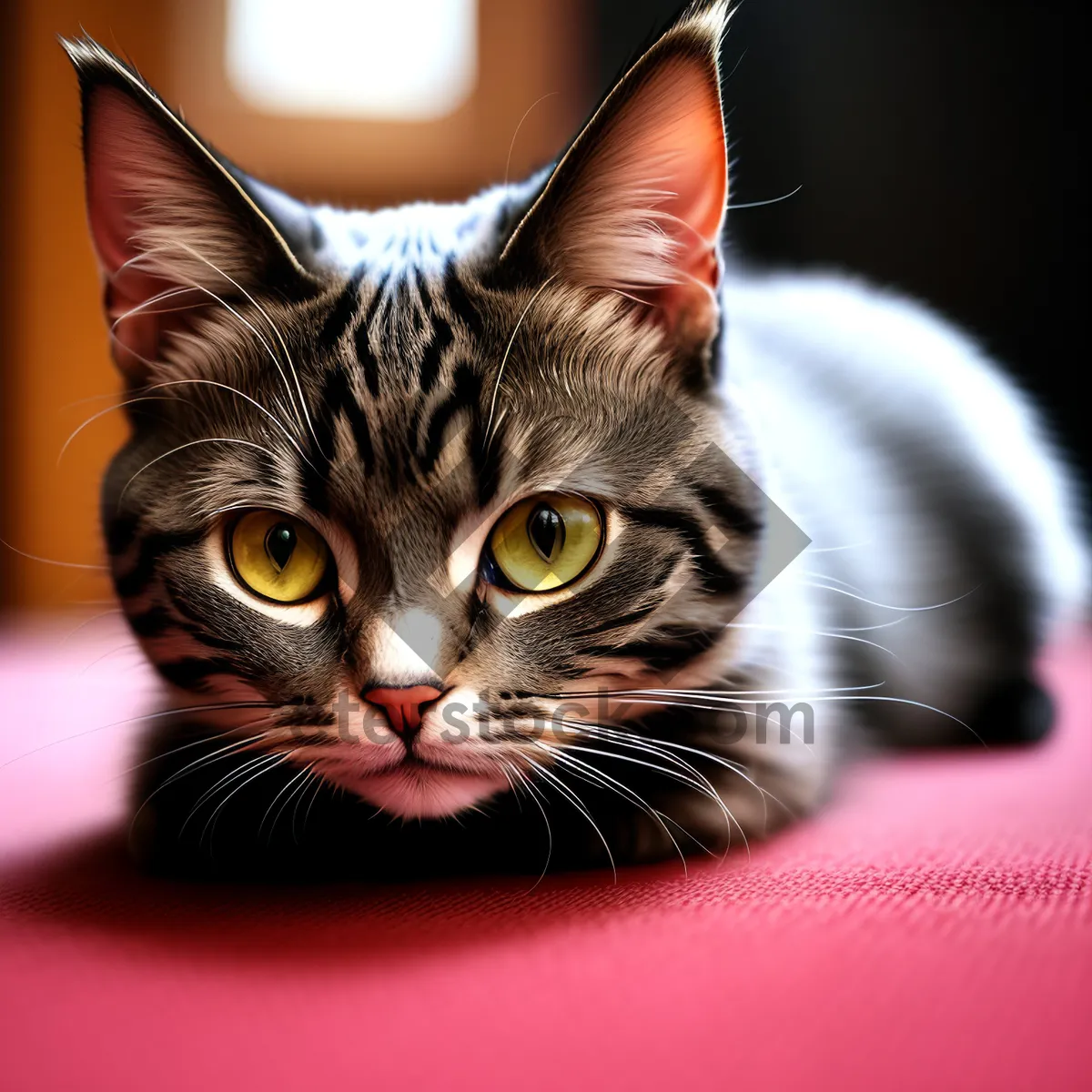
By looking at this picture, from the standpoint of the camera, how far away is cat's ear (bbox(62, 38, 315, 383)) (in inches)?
30.5

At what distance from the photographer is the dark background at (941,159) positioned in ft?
6.79

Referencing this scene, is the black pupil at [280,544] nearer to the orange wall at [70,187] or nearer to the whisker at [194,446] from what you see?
the whisker at [194,446]

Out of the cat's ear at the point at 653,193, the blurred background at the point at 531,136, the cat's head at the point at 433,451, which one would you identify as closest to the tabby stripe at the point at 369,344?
the cat's head at the point at 433,451

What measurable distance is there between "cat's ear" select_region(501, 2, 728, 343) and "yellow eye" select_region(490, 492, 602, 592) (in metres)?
0.19

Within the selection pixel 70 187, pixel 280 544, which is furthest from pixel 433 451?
pixel 70 187

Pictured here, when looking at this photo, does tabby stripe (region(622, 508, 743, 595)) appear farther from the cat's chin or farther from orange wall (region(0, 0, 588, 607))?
orange wall (region(0, 0, 588, 607))

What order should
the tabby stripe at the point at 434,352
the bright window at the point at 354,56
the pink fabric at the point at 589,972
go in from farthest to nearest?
the bright window at the point at 354,56 → the tabby stripe at the point at 434,352 → the pink fabric at the point at 589,972

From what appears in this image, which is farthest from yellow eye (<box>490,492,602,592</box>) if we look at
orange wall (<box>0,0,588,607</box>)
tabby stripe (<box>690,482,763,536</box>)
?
orange wall (<box>0,0,588,607</box>)

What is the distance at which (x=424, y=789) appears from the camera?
740mm

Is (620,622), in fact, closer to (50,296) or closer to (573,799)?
(573,799)

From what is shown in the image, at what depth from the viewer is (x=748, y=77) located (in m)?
2.28

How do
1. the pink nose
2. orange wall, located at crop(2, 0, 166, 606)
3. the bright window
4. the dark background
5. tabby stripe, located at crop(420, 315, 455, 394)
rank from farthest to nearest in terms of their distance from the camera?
the bright window → orange wall, located at crop(2, 0, 166, 606) → the dark background → tabby stripe, located at crop(420, 315, 455, 394) → the pink nose

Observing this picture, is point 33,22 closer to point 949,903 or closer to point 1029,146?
point 1029,146

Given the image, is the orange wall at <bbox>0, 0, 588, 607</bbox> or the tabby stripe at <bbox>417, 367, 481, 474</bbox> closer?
the tabby stripe at <bbox>417, 367, 481, 474</bbox>
